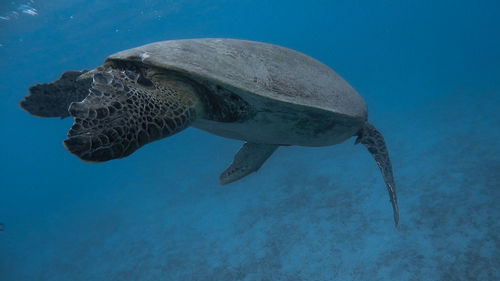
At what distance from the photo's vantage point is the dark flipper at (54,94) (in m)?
2.96

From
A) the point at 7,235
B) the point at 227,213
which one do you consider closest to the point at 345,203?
the point at 227,213

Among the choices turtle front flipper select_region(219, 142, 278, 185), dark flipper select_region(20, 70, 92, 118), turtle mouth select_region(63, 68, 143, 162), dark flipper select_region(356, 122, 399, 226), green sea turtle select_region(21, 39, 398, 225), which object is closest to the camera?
turtle mouth select_region(63, 68, 143, 162)

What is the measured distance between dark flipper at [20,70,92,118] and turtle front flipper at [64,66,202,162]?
1272 millimetres

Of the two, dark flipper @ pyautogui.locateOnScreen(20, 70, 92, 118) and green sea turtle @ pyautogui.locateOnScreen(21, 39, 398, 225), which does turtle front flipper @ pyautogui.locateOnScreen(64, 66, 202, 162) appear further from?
dark flipper @ pyautogui.locateOnScreen(20, 70, 92, 118)

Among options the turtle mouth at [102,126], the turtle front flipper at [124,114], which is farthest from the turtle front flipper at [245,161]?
the turtle mouth at [102,126]

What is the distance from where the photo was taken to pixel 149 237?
9.91 metres

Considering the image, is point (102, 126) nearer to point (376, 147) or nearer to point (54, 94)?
point (54, 94)

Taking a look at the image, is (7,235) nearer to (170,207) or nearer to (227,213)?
(170,207)

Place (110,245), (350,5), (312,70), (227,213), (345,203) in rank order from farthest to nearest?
(350,5)
(110,245)
(227,213)
(345,203)
(312,70)

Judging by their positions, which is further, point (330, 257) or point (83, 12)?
point (83, 12)

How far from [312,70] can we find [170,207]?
33.5ft

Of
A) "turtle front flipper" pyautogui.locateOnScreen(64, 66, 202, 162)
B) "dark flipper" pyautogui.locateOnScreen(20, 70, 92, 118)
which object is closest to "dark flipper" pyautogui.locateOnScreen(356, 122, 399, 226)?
"turtle front flipper" pyautogui.locateOnScreen(64, 66, 202, 162)

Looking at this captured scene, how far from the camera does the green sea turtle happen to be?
65.4 inches

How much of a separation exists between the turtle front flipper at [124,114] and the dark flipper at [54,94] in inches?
50.1
